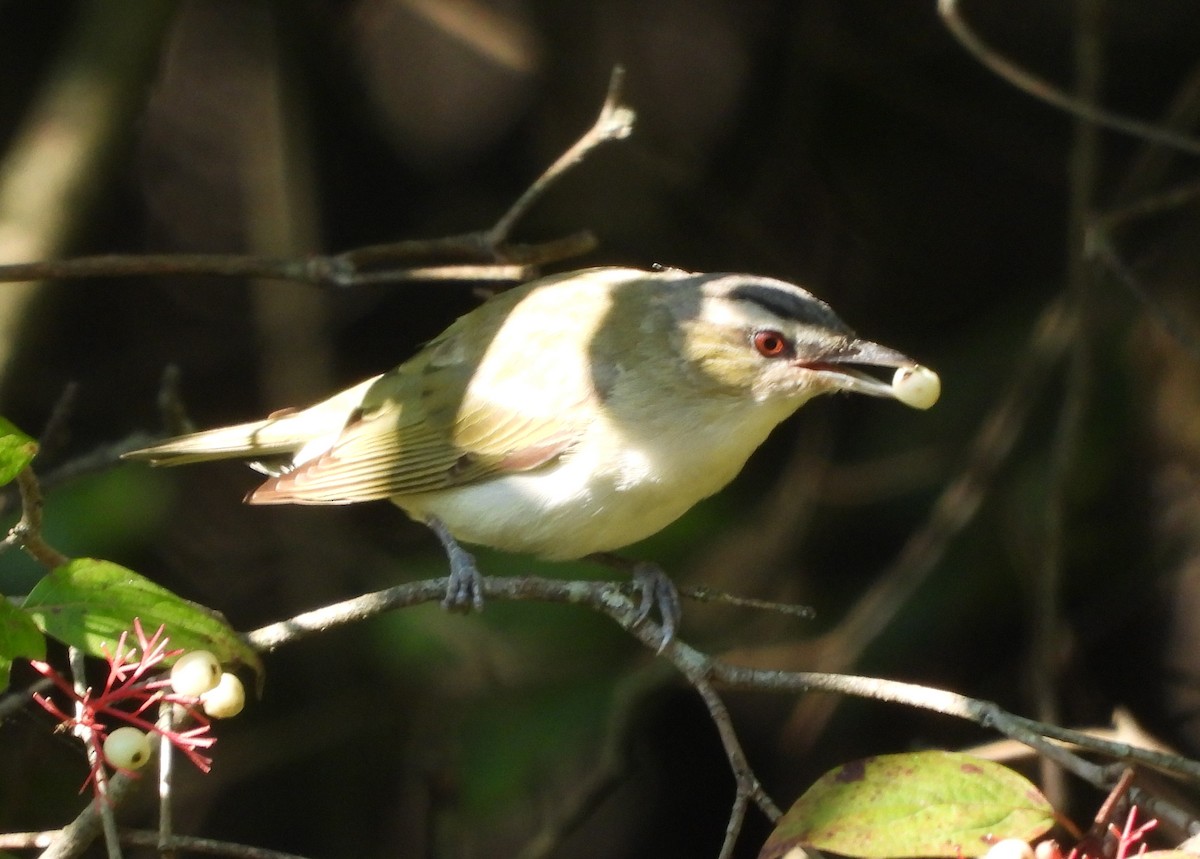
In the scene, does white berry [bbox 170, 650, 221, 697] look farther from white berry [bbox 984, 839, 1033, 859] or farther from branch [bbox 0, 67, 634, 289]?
white berry [bbox 984, 839, 1033, 859]

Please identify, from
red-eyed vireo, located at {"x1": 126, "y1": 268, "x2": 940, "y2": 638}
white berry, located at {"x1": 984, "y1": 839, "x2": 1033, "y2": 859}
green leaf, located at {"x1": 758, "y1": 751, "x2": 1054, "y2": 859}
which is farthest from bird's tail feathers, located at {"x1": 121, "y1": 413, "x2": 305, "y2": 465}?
white berry, located at {"x1": 984, "y1": 839, "x2": 1033, "y2": 859}

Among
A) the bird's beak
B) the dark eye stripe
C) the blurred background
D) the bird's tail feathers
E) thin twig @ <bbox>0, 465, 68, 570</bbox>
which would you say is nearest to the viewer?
thin twig @ <bbox>0, 465, 68, 570</bbox>

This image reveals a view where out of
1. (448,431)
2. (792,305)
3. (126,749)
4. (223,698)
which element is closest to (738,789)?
(223,698)

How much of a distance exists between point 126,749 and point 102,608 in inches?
7.5

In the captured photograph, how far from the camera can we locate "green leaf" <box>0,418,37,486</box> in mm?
1791

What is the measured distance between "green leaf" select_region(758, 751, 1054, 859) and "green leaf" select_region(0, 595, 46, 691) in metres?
1.00

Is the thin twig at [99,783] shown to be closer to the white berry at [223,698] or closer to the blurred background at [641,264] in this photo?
the white berry at [223,698]

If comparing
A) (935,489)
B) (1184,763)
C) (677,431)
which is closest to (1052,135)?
(935,489)

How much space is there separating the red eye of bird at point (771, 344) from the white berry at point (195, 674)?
1.65m

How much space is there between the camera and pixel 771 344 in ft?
10.4

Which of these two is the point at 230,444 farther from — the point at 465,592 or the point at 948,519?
the point at 948,519

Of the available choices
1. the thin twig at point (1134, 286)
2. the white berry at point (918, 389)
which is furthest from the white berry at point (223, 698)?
the thin twig at point (1134, 286)

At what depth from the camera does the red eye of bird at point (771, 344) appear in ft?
10.3

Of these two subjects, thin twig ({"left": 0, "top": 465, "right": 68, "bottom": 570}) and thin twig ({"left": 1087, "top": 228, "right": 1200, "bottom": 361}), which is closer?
thin twig ({"left": 0, "top": 465, "right": 68, "bottom": 570})
